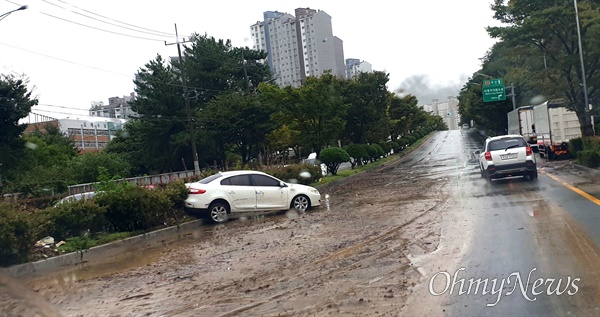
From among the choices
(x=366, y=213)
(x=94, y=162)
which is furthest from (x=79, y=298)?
(x=94, y=162)

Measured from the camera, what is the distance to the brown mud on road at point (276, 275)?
21.4 ft

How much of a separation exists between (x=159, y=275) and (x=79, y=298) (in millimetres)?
1436

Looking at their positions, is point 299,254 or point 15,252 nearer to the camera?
point 299,254

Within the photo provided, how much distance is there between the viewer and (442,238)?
981 cm

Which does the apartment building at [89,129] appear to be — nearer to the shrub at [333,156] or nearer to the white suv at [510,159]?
the shrub at [333,156]

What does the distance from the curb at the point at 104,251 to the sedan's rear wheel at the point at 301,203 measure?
288 cm

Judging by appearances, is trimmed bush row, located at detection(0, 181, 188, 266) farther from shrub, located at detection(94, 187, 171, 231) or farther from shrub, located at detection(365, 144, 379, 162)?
shrub, located at detection(365, 144, 379, 162)

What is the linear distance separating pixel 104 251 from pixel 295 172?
46.2 feet

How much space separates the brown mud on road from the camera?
6.51 m

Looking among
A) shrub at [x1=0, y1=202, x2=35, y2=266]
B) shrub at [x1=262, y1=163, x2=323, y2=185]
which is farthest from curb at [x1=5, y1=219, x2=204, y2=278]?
shrub at [x1=262, y1=163, x2=323, y2=185]

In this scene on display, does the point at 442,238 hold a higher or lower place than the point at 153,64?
lower

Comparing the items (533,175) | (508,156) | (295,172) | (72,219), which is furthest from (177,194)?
(533,175)

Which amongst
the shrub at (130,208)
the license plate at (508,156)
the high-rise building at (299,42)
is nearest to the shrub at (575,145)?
the license plate at (508,156)

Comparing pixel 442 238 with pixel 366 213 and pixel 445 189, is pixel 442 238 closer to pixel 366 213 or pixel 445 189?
pixel 366 213
